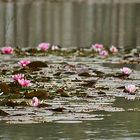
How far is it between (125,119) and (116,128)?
1.13ft

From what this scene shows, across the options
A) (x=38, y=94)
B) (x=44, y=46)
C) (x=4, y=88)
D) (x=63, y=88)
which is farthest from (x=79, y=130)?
(x=44, y=46)

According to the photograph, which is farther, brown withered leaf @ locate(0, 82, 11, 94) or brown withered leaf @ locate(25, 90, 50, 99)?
brown withered leaf @ locate(0, 82, 11, 94)

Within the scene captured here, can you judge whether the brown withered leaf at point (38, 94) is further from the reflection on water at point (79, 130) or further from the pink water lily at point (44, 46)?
the pink water lily at point (44, 46)

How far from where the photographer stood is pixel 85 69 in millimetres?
8383

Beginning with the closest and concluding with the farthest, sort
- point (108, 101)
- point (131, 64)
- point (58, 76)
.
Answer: point (108, 101), point (58, 76), point (131, 64)

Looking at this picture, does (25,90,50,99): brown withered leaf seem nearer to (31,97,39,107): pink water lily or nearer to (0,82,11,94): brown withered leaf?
(0,82,11,94): brown withered leaf

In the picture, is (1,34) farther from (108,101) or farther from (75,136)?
(75,136)

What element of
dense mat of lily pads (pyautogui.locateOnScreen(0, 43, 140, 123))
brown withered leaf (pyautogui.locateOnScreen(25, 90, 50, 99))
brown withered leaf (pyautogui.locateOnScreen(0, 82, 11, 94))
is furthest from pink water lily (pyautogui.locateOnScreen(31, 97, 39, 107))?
brown withered leaf (pyautogui.locateOnScreen(0, 82, 11, 94))

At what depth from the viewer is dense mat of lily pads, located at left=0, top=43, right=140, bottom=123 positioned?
529 cm

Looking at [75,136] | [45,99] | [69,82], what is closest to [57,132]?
[75,136]

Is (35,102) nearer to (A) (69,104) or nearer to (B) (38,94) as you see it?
(A) (69,104)

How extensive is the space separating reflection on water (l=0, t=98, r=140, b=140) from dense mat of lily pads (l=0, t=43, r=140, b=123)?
16 centimetres

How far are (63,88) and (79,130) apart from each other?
1841mm

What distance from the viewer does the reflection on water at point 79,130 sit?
14.6 feet
